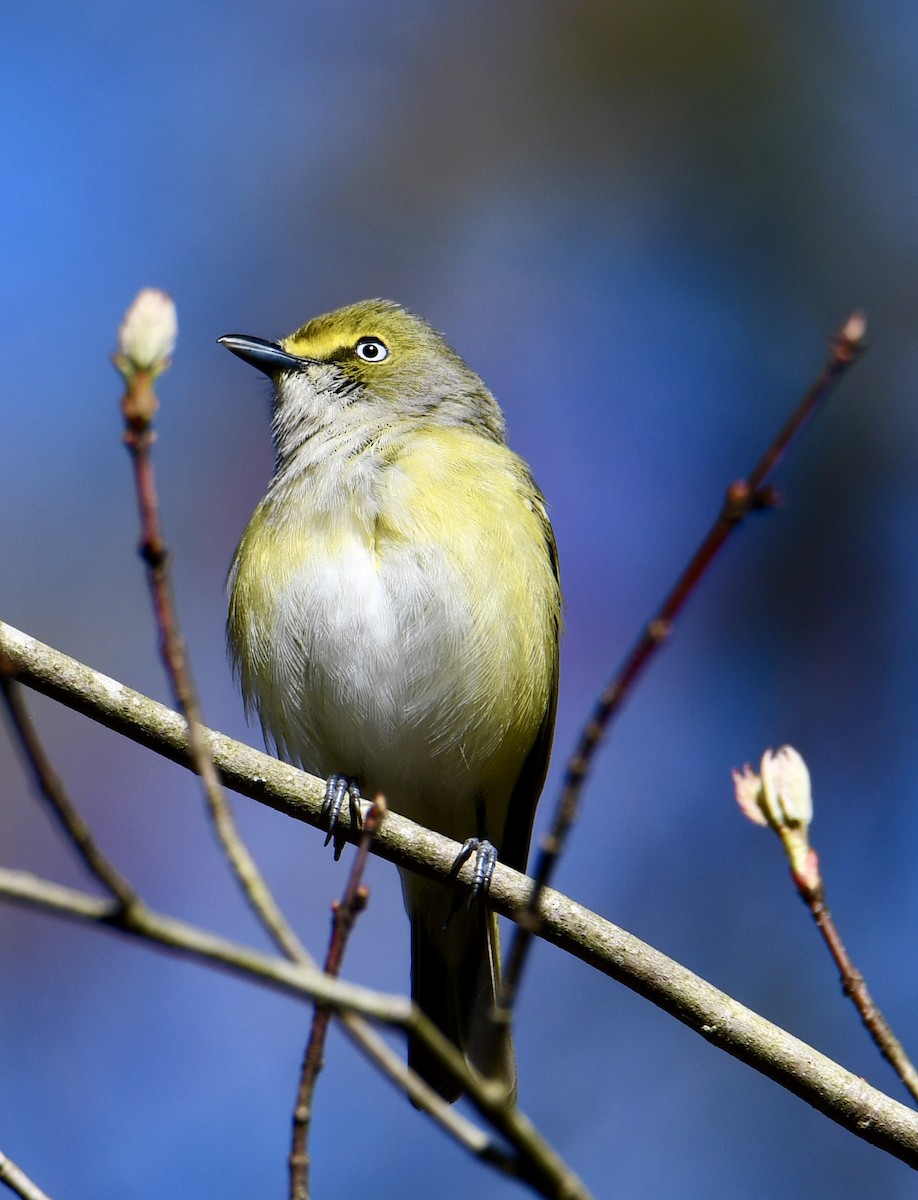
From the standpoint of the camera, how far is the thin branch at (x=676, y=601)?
1698 mm

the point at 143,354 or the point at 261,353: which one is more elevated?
the point at 261,353

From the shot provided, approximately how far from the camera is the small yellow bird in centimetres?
497

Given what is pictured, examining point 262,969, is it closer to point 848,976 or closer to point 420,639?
point 848,976

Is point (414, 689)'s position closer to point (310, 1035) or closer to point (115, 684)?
point (115, 684)

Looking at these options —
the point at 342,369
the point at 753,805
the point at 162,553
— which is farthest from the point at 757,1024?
the point at 342,369

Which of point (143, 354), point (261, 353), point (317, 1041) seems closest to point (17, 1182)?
point (317, 1041)

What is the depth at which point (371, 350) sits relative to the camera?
6.34 m

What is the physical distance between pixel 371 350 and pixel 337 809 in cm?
279

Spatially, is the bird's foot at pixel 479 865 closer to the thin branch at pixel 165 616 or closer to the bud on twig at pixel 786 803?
the bud on twig at pixel 786 803

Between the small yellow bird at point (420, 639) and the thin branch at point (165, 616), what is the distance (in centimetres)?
257

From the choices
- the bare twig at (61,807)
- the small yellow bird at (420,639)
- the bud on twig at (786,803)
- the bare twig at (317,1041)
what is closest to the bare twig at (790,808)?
the bud on twig at (786,803)

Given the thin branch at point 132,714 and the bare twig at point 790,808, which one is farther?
the thin branch at point 132,714

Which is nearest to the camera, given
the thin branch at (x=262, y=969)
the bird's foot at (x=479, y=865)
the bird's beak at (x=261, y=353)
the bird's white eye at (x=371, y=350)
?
the thin branch at (x=262, y=969)

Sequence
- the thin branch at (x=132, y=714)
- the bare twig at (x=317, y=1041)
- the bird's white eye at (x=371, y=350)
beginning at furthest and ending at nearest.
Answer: the bird's white eye at (x=371, y=350) < the thin branch at (x=132, y=714) < the bare twig at (x=317, y=1041)
